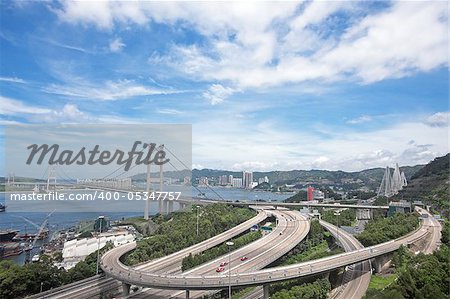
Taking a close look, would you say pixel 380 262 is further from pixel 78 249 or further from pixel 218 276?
pixel 78 249

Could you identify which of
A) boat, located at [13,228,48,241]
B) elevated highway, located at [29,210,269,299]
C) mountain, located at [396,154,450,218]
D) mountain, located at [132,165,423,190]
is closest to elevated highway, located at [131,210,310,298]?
elevated highway, located at [29,210,269,299]

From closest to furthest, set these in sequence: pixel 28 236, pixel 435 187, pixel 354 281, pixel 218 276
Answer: pixel 218 276 < pixel 354 281 < pixel 28 236 < pixel 435 187

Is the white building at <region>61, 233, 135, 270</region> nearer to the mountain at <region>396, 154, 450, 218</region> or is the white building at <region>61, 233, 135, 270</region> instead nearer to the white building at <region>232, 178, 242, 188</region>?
the mountain at <region>396, 154, 450, 218</region>

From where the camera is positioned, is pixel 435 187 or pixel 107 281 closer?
pixel 107 281

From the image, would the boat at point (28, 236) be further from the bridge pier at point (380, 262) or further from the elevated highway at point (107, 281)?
the bridge pier at point (380, 262)

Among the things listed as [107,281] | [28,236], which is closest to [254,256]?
[107,281]

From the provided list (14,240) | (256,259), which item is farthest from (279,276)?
(14,240)
